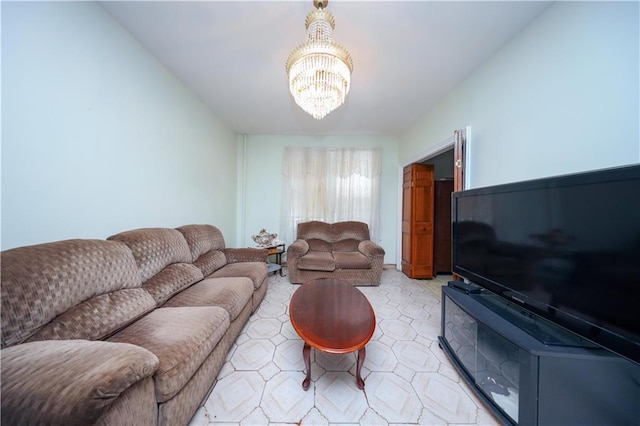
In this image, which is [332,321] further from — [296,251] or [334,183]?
Answer: [334,183]

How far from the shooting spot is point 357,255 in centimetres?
320

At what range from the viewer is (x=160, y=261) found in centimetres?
163

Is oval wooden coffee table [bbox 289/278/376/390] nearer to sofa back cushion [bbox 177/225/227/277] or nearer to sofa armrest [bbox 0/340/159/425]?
sofa armrest [bbox 0/340/159/425]

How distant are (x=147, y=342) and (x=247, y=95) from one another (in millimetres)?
2593

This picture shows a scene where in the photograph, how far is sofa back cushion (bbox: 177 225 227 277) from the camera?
2.12 meters

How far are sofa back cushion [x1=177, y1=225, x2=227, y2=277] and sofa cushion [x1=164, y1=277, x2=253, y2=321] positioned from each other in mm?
292

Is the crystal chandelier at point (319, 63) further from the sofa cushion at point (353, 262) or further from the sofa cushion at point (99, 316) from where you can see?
the sofa cushion at point (353, 262)

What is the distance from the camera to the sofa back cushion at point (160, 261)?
4.83ft

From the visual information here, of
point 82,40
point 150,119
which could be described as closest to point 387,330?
point 150,119

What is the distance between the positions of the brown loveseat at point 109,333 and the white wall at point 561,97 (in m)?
2.42

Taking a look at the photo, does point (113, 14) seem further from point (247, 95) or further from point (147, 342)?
point (147, 342)

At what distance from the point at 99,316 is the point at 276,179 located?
3.15 metres

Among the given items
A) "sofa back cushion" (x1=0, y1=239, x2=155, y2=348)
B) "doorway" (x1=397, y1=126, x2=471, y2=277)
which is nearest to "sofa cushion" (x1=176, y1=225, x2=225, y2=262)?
"sofa back cushion" (x1=0, y1=239, x2=155, y2=348)

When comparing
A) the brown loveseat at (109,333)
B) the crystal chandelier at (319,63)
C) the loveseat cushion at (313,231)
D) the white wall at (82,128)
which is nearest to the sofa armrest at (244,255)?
the white wall at (82,128)
